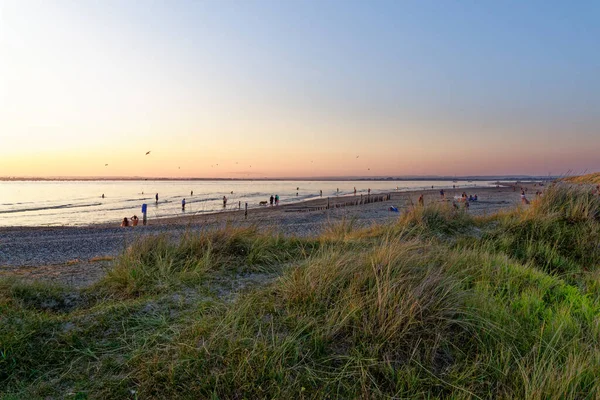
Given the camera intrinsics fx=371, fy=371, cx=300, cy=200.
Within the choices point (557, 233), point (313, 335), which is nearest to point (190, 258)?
point (313, 335)

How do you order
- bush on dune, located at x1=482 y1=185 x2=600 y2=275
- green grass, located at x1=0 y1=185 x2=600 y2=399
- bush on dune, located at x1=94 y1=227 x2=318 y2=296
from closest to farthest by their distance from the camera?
green grass, located at x1=0 y1=185 x2=600 y2=399 → bush on dune, located at x1=94 y1=227 x2=318 y2=296 → bush on dune, located at x1=482 y1=185 x2=600 y2=275

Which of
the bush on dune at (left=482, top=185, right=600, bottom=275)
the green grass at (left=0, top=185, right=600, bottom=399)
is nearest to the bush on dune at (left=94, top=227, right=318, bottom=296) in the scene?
the green grass at (left=0, top=185, right=600, bottom=399)

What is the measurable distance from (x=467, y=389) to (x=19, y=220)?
35.9 metres

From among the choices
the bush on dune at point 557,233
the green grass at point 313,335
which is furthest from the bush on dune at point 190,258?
the bush on dune at point 557,233

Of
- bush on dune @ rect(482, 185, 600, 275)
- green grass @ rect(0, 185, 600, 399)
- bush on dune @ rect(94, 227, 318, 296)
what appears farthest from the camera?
bush on dune @ rect(482, 185, 600, 275)

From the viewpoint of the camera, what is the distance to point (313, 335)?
294cm

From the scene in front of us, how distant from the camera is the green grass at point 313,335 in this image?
2.45 meters

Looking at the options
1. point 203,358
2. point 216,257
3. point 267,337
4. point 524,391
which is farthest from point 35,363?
point 524,391

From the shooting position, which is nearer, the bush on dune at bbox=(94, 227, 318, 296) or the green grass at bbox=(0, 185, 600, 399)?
the green grass at bbox=(0, 185, 600, 399)

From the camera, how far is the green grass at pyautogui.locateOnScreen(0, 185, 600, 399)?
2.45m

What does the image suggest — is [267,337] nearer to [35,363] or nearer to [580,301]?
[35,363]

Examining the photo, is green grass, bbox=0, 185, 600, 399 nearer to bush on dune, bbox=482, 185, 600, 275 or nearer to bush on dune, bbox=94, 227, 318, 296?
bush on dune, bbox=94, 227, 318, 296

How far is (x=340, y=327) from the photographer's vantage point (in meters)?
2.95

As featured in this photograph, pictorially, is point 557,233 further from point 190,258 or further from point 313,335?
point 190,258
